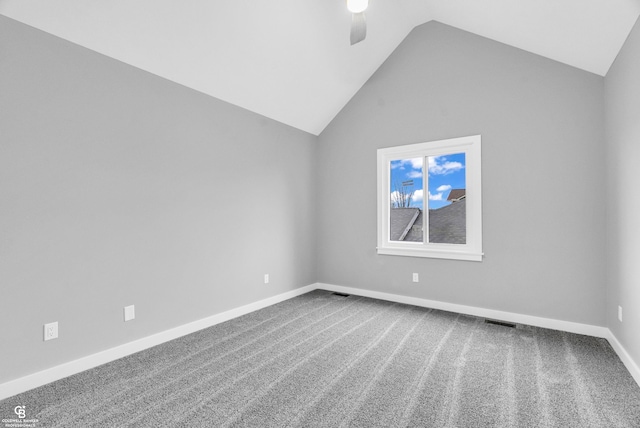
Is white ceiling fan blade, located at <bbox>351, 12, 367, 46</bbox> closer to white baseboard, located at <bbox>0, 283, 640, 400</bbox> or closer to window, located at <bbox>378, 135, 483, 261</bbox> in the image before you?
window, located at <bbox>378, 135, 483, 261</bbox>

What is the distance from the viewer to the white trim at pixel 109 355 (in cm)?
200

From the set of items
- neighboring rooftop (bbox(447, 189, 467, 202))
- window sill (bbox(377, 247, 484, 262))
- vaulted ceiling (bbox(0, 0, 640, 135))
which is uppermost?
vaulted ceiling (bbox(0, 0, 640, 135))

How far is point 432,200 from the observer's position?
3.99m

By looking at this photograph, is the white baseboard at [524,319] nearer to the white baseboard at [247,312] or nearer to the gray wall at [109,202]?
the white baseboard at [247,312]

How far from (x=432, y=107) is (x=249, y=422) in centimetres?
370

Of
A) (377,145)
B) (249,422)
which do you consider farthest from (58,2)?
(377,145)

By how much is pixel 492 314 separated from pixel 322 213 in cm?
255

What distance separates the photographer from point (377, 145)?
14.1 ft

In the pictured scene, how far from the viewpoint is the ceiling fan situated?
78.8 inches

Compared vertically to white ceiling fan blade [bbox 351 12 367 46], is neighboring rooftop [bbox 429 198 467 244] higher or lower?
lower

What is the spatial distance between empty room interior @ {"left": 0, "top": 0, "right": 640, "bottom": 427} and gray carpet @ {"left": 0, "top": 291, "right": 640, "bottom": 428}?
2 centimetres

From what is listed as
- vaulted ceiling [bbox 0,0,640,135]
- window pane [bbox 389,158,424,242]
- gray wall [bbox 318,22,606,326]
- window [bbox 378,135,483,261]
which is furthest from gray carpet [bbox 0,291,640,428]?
vaulted ceiling [bbox 0,0,640,135]

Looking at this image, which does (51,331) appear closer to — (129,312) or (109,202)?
(129,312)

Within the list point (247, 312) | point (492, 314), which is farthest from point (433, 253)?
point (247, 312)
